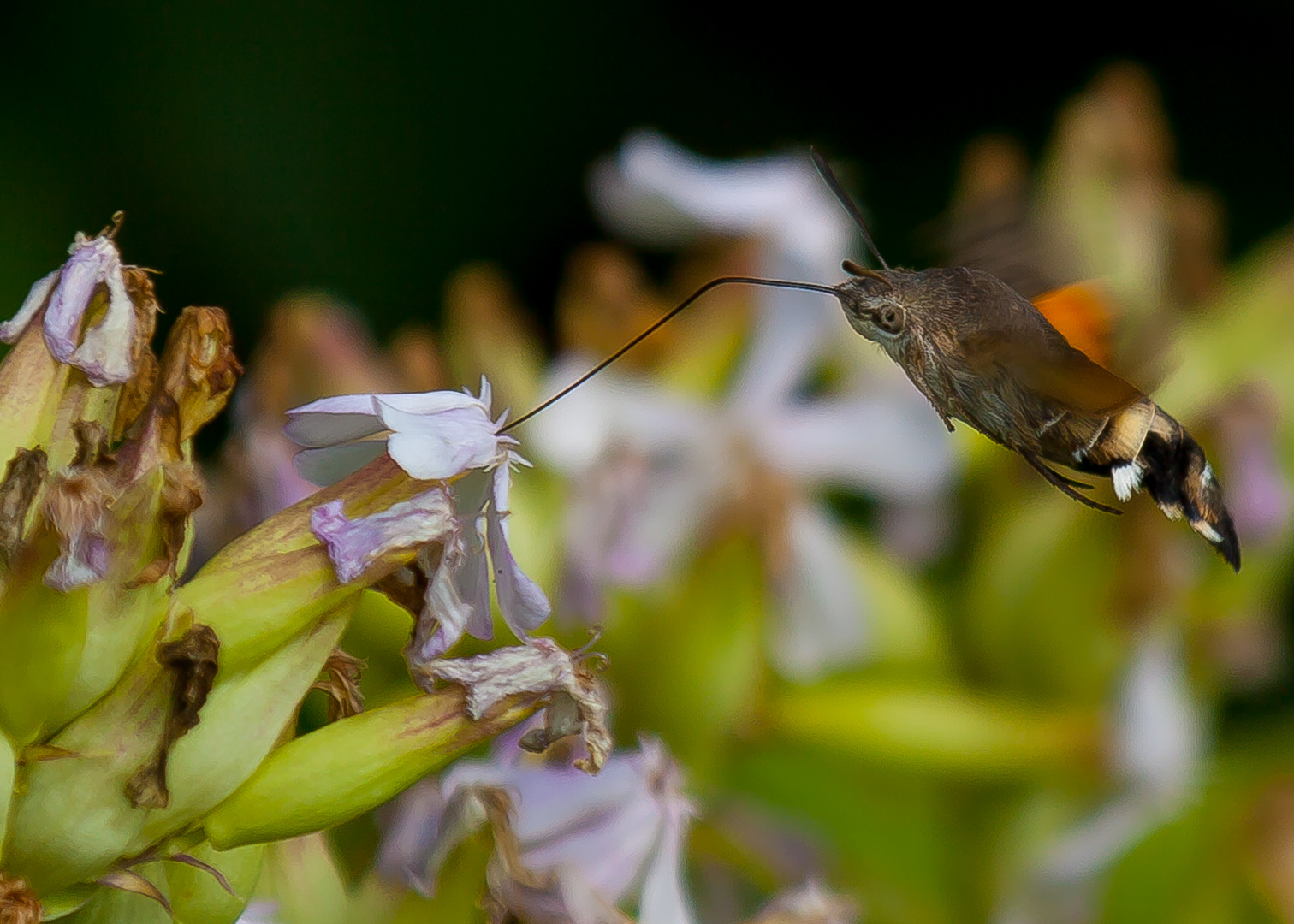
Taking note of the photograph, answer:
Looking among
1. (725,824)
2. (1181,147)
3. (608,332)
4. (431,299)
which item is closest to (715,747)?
(725,824)

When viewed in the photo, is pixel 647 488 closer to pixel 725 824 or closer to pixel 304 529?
pixel 725 824

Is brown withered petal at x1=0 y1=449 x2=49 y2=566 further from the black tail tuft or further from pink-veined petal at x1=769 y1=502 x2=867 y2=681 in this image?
pink-veined petal at x1=769 y1=502 x2=867 y2=681

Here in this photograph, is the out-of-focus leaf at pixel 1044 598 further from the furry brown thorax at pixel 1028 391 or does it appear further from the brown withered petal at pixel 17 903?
the brown withered petal at pixel 17 903

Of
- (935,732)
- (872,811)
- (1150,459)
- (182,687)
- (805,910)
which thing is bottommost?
(872,811)

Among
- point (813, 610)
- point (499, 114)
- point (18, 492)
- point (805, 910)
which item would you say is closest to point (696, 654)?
point (813, 610)

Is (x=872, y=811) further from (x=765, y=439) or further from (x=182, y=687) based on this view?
(x=182, y=687)
